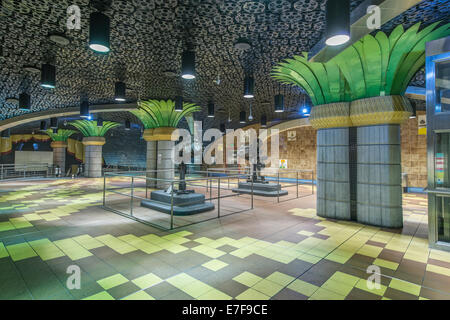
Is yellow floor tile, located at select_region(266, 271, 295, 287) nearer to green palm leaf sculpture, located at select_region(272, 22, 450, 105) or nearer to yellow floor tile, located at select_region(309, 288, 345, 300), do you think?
yellow floor tile, located at select_region(309, 288, 345, 300)

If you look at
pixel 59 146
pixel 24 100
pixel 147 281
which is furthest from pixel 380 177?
pixel 59 146

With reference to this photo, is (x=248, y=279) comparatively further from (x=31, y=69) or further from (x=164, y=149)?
(x=164, y=149)

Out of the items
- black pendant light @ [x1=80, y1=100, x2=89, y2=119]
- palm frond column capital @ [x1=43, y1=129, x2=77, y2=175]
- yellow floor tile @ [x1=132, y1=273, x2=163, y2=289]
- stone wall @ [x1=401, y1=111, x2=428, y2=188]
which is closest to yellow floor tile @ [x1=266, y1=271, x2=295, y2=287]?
yellow floor tile @ [x1=132, y1=273, x2=163, y2=289]

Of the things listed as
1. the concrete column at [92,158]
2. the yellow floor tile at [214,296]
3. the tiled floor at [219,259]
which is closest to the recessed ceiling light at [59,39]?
the tiled floor at [219,259]

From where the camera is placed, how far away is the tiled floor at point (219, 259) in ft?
8.60

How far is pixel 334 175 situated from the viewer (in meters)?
6.05

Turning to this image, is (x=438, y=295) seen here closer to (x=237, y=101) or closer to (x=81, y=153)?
(x=237, y=101)

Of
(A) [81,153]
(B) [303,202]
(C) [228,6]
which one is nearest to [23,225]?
(C) [228,6]

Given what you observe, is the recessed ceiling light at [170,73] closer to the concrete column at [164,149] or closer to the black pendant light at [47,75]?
the black pendant light at [47,75]

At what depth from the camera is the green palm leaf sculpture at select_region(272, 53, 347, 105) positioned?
18.4 ft

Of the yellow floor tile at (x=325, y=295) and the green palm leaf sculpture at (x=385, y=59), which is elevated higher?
the green palm leaf sculpture at (x=385, y=59)

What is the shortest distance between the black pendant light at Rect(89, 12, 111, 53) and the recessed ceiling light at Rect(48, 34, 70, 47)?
137 centimetres

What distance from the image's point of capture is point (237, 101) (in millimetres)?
10242

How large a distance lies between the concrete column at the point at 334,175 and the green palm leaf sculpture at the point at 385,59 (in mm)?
1164
